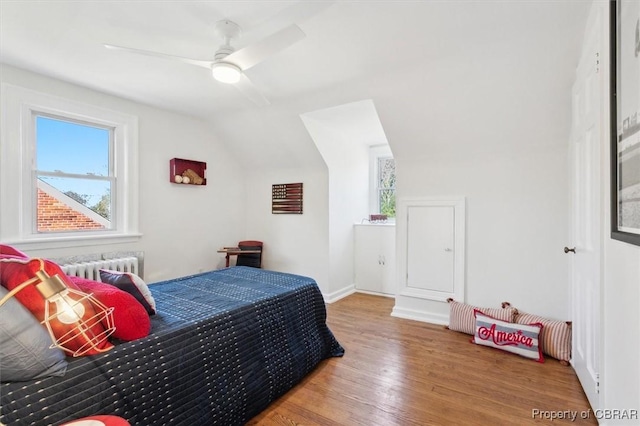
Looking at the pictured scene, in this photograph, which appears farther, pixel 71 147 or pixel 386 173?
pixel 386 173

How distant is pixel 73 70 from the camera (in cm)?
266

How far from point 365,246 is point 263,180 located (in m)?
1.85

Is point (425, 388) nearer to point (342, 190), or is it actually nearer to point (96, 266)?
point (342, 190)

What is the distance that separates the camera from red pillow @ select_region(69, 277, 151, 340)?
1361mm

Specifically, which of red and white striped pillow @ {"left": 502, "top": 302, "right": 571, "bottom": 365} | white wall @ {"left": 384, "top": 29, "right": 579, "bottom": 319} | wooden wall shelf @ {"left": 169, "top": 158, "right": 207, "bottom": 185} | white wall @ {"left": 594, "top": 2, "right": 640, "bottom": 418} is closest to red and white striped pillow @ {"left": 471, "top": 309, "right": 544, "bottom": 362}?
Result: red and white striped pillow @ {"left": 502, "top": 302, "right": 571, "bottom": 365}

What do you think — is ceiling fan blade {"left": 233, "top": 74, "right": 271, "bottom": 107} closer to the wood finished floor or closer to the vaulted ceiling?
the vaulted ceiling

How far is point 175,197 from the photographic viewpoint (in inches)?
152

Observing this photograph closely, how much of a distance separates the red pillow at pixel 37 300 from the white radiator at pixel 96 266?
168cm

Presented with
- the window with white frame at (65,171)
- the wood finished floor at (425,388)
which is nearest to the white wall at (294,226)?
the wood finished floor at (425,388)

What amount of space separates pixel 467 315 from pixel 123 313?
2885 millimetres

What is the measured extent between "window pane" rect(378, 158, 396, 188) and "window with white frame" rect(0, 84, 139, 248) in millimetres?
3454

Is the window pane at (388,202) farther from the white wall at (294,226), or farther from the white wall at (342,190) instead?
the white wall at (294,226)

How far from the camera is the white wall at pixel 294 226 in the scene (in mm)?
4133

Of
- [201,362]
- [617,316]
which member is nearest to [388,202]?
[617,316]
